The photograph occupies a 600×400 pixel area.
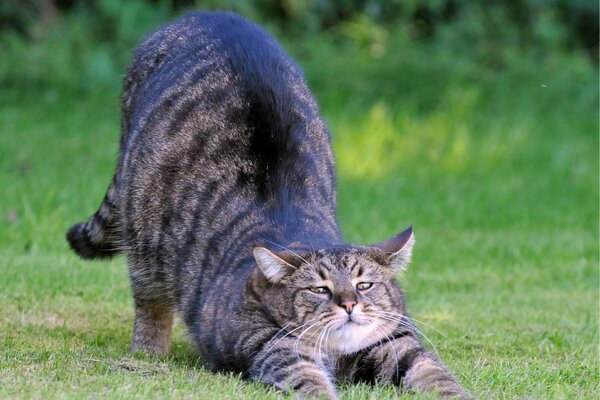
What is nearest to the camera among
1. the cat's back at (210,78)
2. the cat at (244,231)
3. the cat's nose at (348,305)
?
the cat's nose at (348,305)

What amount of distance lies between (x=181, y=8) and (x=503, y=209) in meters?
4.99

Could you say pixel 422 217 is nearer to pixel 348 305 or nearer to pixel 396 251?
pixel 396 251

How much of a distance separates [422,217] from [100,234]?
11.9ft

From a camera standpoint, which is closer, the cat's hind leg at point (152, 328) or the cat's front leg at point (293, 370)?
the cat's front leg at point (293, 370)

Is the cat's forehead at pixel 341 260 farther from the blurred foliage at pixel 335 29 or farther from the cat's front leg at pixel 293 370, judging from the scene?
the blurred foliage at pixel 335 29

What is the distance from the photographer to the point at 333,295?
4371mm

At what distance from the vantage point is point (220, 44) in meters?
5.66

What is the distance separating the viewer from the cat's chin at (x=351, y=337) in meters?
4.38

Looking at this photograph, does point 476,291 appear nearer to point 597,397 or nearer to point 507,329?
point 507,329

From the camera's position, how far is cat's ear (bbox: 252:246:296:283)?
441cm

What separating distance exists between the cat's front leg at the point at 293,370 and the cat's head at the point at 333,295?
7 cm

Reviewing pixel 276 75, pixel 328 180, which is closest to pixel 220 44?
pixel 276 75

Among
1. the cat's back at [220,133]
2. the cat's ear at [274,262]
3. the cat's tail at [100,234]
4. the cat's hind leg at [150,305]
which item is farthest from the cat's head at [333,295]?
the cat's tail at [100,234]

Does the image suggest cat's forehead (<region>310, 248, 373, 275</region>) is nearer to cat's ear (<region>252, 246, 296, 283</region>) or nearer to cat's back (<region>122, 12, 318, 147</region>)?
cat's ear (<region>252, 246, 296, 283</region>)
